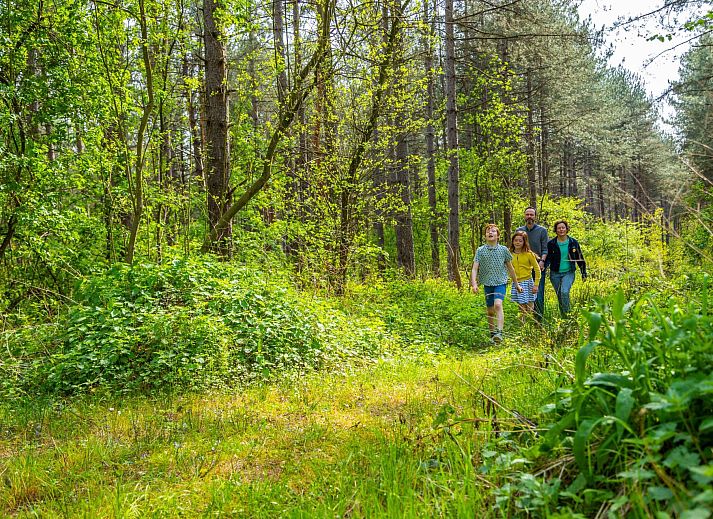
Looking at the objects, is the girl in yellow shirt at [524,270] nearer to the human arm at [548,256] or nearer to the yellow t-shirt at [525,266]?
the yellow t-shirt at [525,266]

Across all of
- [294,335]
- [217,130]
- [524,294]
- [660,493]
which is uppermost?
[217,130]

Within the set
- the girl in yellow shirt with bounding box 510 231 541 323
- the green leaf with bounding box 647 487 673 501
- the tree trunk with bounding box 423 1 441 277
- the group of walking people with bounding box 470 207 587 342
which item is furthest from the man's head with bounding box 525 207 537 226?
the green leaf with bounding box 647 487 673 501

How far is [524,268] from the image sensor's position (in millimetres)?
8180

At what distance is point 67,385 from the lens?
5.13 metres

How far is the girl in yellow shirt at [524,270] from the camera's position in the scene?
26.2 feet

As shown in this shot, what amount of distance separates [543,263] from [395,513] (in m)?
7.61

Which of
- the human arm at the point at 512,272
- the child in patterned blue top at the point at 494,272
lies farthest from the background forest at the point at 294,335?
the human arm at the point at 512,272

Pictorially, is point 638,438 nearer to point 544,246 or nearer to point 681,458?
point 681,458

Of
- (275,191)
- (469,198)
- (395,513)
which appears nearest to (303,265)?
(275,191)

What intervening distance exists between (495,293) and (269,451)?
5163 mm

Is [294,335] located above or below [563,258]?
below

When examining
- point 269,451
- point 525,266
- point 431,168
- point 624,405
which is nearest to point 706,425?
point 624,405

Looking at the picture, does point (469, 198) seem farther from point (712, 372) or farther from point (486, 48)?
point (712, 372)

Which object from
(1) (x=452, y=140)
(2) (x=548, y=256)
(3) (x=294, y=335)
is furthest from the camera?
(1) (x=452, y=140)
